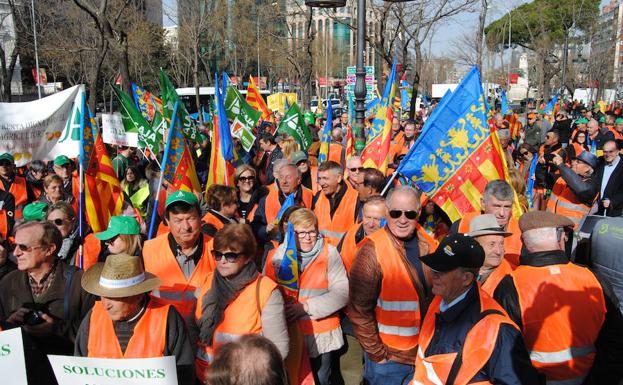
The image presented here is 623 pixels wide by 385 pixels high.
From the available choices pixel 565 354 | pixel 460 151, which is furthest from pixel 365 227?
pixel 565 354

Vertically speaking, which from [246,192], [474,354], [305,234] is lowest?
[474,354]

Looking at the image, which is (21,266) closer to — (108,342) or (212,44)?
(108,342)

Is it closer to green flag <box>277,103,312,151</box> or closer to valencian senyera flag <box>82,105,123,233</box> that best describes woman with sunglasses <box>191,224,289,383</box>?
valencian senyera flag <box>82,105,123,233</box>

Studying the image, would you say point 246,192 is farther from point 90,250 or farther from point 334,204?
point 90,250

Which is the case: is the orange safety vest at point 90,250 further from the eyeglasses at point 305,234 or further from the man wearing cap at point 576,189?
the man wearing cap at point 576,189

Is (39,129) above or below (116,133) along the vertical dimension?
above

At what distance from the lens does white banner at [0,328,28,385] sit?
2998mm

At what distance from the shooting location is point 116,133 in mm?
9500

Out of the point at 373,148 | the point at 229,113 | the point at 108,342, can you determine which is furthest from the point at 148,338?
the point at 229,113

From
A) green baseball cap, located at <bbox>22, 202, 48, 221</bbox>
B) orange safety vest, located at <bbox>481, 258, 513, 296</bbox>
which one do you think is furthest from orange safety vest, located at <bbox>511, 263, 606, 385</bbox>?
green baseball cap, located at <bbox>22, 202, 48, 221</bbox>

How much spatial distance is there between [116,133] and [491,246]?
24.4 feet

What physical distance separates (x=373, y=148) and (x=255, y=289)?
4.50 m

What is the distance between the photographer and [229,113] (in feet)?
32.2

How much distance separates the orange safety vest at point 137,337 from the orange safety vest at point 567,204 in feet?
17.7
